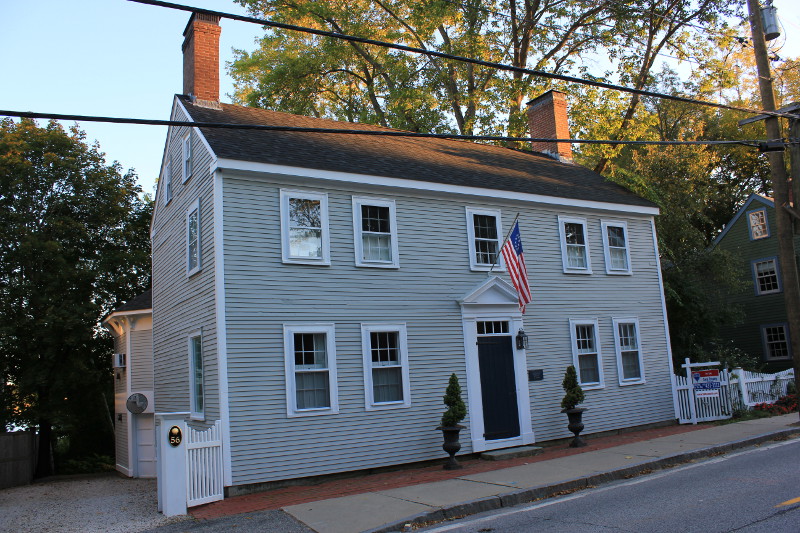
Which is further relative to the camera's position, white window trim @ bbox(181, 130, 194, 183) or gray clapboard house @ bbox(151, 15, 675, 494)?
white window trim @ bbox(181, 130, 194, 183)

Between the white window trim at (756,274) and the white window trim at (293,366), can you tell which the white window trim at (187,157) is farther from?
the white window trim at (756,274)

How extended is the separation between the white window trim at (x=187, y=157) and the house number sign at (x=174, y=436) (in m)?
6.09

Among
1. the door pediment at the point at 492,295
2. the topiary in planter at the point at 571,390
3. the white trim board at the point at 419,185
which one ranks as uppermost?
the white trim board at the point at 419,185

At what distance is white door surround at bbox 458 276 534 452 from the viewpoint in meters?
13.8

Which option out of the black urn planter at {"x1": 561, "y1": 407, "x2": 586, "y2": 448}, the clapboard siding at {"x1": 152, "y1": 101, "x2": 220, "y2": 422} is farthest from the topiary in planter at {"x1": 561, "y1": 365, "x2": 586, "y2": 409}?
the clapboard siding at {"x1": 152, "y1": 101, "x2": 220, "y2": 422}

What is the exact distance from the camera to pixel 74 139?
2188 centimetres

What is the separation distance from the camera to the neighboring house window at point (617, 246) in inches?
680

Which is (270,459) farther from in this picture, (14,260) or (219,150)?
(14,260)

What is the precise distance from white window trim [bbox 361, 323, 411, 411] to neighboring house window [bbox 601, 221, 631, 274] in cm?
708

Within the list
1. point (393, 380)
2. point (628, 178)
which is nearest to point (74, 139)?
point (393, 380)

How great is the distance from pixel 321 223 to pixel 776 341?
23.1 meters

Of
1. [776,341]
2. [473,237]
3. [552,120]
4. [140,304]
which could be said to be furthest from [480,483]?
[776,341]

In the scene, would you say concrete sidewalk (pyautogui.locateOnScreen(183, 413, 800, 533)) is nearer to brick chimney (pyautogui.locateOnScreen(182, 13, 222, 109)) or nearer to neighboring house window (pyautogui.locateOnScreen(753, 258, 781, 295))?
brick chimney (pyautogui.locateOnScreen(182, 13, 222, 109))

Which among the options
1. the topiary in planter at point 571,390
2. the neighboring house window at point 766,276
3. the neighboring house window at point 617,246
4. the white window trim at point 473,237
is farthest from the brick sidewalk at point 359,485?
the neighboring house window at point 766,276
